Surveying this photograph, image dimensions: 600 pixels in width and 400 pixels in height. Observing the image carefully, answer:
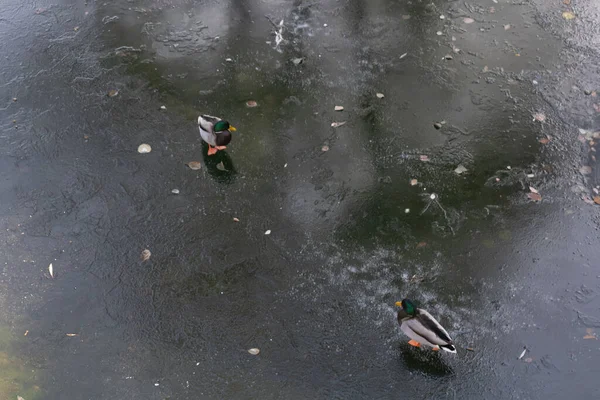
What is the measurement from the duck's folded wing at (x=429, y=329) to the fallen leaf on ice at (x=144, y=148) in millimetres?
3081

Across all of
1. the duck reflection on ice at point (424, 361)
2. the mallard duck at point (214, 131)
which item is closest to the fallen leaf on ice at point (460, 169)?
the duck reflection on ice at point (424, 361)

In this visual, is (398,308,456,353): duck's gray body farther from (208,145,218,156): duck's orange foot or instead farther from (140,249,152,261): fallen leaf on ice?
(208,145,218,156): duck's orange foot

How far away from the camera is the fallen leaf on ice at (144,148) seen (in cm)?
525

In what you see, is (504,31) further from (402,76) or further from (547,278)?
(547,278)

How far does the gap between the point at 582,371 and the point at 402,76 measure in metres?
3.51

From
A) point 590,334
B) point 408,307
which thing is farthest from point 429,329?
point 590,334

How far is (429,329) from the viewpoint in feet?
12.5

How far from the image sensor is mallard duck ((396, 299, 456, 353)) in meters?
3.79

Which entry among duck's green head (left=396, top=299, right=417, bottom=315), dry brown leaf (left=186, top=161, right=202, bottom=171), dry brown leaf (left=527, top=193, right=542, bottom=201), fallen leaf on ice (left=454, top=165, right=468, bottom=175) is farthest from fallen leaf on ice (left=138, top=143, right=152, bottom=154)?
dry brown leaf (left=527, top=193, right=542, bottom=201)

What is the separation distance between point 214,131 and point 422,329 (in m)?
2.66

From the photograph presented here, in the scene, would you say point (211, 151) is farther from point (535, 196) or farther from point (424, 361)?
point (535, 196)

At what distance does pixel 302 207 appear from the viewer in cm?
483

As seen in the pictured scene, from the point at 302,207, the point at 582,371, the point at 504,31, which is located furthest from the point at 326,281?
the point at 504,31

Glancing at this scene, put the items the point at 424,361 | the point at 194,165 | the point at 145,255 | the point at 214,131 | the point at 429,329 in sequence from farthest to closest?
the point at 194,165 < the point at 214,131 < the point at 145,255 < the point at 424,361 < the point at 429,329
